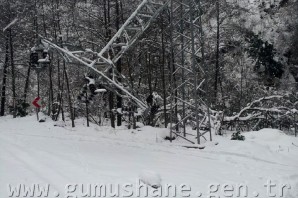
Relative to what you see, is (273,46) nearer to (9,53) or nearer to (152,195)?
(9,53)

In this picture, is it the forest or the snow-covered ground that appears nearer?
the snow-covered ground

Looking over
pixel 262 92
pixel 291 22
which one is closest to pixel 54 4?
pixel 262 92

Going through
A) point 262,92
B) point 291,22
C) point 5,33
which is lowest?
point 262,92

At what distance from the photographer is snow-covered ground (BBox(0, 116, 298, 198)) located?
25.7 ft

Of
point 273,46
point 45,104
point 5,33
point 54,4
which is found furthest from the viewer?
point 273,46

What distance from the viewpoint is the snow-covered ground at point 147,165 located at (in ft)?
25.7

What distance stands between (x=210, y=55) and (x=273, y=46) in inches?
336

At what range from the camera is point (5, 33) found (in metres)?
28.5

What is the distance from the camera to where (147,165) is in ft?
33.8

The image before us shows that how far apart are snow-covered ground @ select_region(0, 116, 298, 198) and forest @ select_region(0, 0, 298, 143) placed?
1.50 metres

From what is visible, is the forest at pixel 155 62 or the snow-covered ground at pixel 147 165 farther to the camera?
the forest at pixel 155 62

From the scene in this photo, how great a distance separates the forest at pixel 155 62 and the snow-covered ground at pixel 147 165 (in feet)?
4.93

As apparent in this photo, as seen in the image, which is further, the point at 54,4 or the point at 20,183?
the point at 54,4

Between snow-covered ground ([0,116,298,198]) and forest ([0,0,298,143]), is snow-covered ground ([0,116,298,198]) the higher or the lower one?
the lower one
